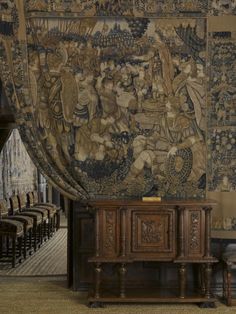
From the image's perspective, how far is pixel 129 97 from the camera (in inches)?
267

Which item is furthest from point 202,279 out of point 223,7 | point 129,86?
point 223,7

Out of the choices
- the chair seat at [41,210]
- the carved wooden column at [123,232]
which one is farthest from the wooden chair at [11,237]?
the carved wooden column at [123,232]

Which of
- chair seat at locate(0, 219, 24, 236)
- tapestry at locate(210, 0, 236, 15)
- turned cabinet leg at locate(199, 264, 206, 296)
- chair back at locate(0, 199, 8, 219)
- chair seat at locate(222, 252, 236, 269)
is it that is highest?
tapestry at locate(210, 0, 236, 15)

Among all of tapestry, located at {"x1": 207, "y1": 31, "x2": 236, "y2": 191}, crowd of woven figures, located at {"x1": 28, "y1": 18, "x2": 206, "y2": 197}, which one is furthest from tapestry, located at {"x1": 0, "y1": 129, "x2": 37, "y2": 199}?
tapestry, located at {"x1": 207, "y1": 31, "x2": 236, "y2": 191}

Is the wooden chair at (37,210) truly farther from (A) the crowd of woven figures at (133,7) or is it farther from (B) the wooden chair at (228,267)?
(B) the wooden chair at (228,267)

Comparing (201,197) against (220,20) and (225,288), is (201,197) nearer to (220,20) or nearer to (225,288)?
(225,288)

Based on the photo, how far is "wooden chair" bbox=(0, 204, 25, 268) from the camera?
866cm

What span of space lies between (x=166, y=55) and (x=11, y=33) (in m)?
1.58

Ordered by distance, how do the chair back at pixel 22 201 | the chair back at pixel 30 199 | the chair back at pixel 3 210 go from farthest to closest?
the chair back at pixel 30 199 < the chair back at pixel 22 201 < the chair back at pixel 3 210

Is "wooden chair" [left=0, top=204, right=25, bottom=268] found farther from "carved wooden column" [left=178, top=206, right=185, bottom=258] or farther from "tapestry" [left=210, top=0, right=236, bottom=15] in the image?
"tapestry" [left=210, top=0, right=236, bottom=15]

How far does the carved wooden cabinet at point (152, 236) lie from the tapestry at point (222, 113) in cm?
55

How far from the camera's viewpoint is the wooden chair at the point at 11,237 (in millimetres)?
8664

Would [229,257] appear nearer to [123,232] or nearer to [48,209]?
[123,232]

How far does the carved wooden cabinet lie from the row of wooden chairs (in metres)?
2.66
